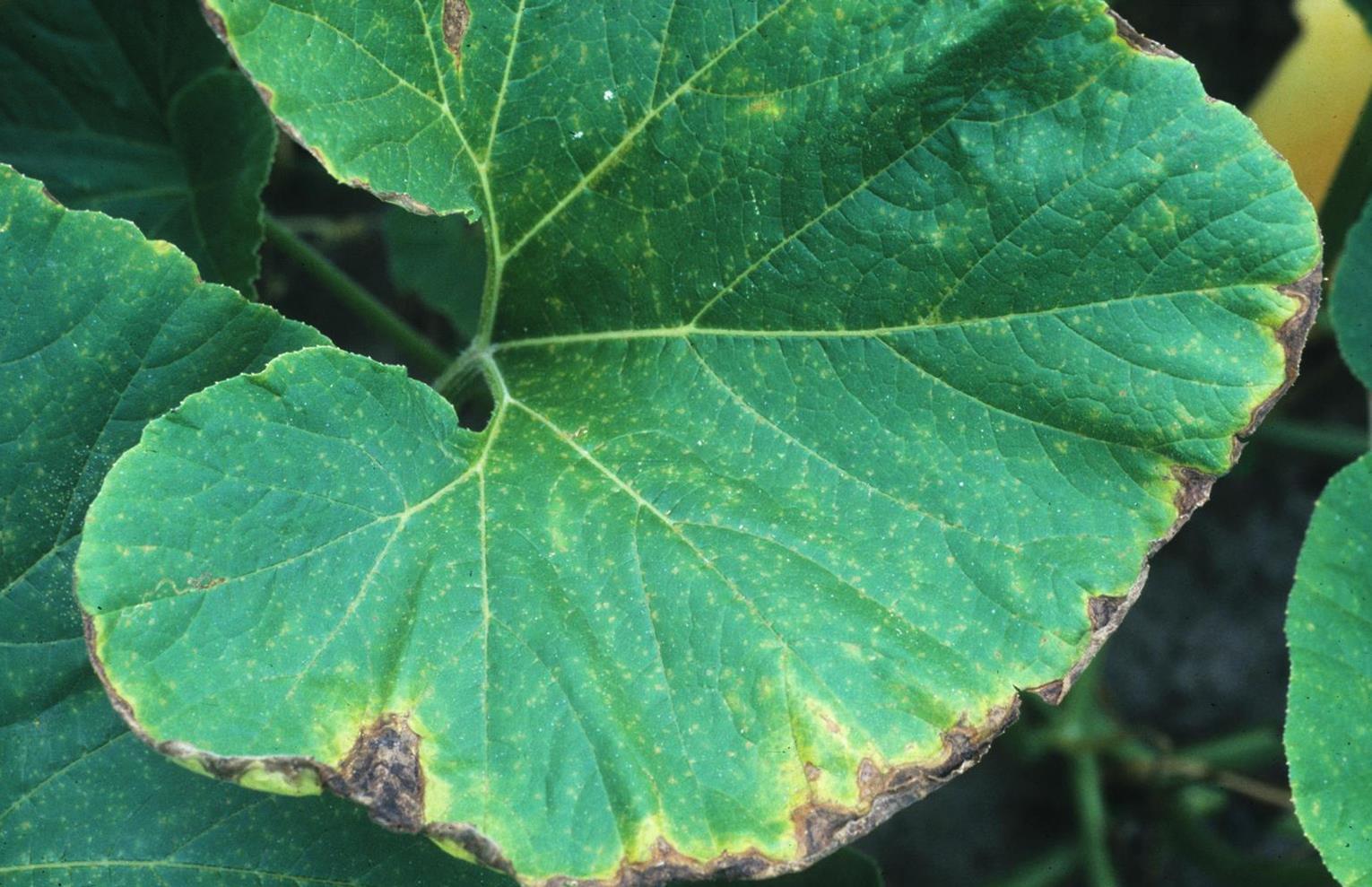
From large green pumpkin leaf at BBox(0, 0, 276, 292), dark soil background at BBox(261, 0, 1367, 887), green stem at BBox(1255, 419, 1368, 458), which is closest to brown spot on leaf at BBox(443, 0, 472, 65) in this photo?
large green pumpkin leaf at BBox(0, 0, 276, 292)

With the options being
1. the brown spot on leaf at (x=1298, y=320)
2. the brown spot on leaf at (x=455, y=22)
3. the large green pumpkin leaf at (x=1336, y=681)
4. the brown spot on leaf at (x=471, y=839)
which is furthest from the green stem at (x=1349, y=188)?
the brown spot on leaf at (x=471, y=839)

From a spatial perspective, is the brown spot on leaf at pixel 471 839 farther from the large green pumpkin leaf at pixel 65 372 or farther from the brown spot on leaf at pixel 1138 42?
the brown spot on leaf at pixel 1138 42

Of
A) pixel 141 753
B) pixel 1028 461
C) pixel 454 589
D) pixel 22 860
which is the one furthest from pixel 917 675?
pixel 22 860

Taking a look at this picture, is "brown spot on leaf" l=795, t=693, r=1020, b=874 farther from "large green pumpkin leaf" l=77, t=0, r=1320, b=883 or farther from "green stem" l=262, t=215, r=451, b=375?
"green stem" l=262, t=215, r=451, b=375

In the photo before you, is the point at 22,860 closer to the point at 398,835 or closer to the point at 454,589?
the point at 398,835

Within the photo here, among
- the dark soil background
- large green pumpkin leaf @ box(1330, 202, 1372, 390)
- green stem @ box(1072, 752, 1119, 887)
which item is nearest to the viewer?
large green pumpkin leaf @ box(1330, 202, 1372, 390)
